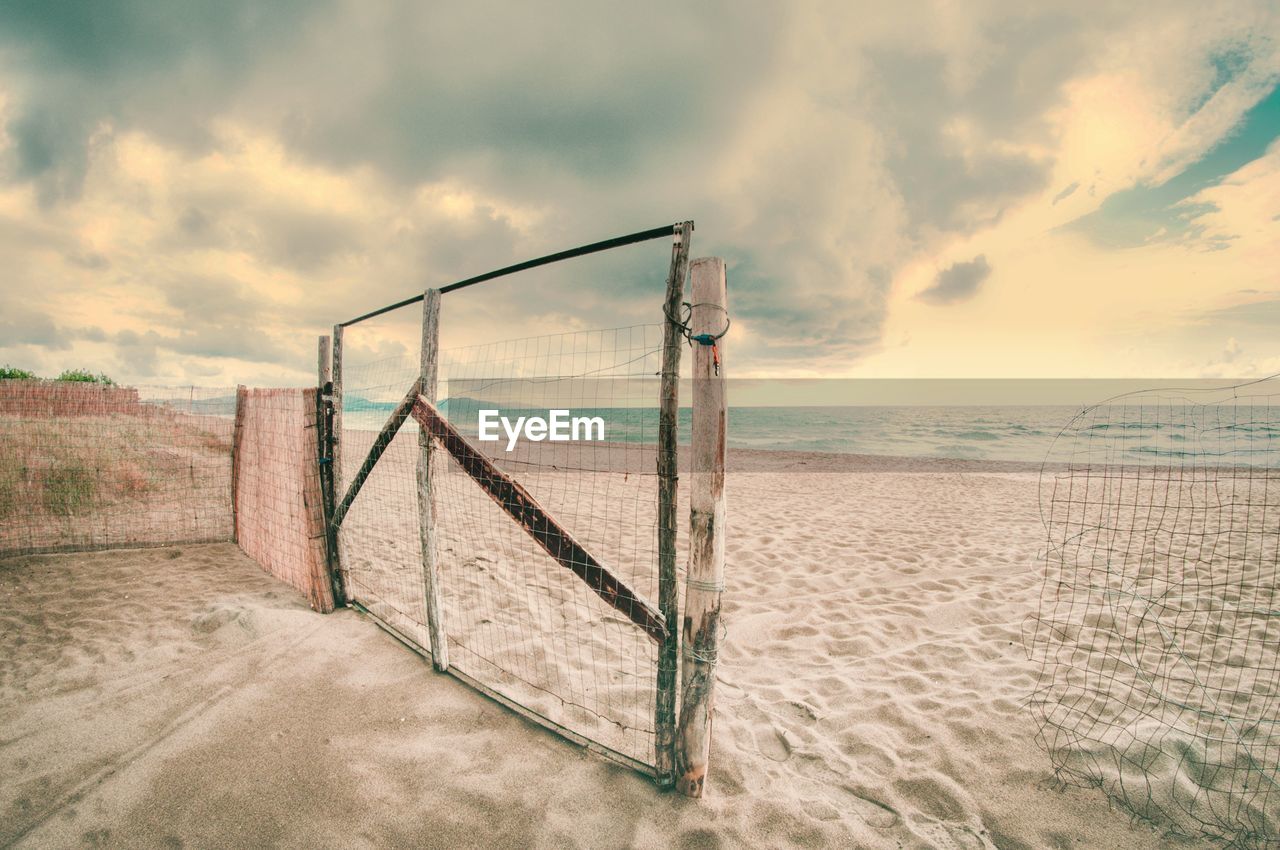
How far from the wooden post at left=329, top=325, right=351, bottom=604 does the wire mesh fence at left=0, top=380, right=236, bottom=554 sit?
2.93 m

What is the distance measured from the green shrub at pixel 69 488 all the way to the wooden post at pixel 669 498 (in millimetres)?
7320

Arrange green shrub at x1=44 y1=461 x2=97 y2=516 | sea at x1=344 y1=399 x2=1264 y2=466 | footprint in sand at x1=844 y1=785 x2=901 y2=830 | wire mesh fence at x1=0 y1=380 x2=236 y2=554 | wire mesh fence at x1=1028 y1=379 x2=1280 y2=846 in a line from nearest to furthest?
footprint in sand at x1=844 y1=785 x2=901 y2=830
wire mesh fence at x1=1028 y1=379 x2=1280 y2=846
wire mesh fence at x1=0 y1=380 x2=236 y2=554
green shrub at x1=44 y1=461 x2=97 y2=516
sea at x1=344 y1=399 x2=1264 y2=466

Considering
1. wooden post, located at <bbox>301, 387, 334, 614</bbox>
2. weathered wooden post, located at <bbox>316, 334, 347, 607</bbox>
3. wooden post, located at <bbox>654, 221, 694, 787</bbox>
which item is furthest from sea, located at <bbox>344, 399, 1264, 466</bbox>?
wooden post, located at <bbox>654, 221, 694, 787</bbox>

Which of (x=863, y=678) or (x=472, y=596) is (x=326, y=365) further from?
(x=863, y=678)

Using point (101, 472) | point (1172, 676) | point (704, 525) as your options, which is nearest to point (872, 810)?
point (704, 525)

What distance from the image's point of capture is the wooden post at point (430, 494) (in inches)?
131

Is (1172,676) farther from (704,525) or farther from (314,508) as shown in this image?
(314,508)

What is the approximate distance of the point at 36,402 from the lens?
20.0ft

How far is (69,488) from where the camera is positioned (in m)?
5.97

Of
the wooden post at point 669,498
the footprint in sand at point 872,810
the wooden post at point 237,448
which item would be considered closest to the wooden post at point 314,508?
the wooden post at point 237,448

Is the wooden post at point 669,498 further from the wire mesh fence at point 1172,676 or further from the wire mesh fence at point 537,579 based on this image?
the wire mesh fence at point 1172,676

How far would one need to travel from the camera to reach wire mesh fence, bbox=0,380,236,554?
5.59m

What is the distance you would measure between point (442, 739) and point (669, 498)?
1859 mm

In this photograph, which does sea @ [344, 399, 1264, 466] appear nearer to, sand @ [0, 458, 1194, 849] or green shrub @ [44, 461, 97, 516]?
green shrub @ [44, 461, 97, 516]
